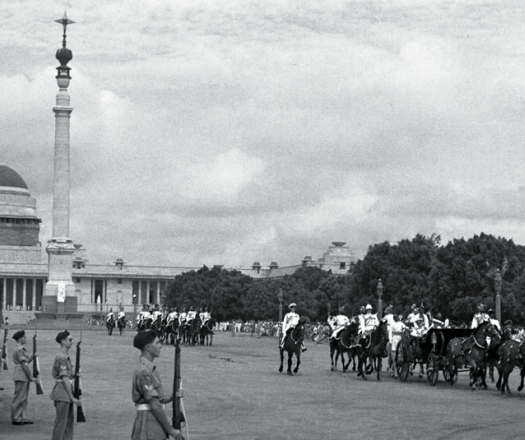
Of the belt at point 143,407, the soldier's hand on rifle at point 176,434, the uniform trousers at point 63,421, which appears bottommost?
the uniform trousers at point 63,421

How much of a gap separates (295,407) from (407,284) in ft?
208

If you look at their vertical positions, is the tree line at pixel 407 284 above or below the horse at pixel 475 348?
above

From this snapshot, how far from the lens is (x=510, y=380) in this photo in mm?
36562

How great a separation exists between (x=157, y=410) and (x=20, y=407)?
985cm

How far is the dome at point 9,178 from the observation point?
176625mm

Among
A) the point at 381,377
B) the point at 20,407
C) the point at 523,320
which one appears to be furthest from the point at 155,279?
the point at 20,407

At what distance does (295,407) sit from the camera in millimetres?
25016

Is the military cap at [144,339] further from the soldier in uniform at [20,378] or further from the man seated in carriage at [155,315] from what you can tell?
the man seated in carriage at [155,315]

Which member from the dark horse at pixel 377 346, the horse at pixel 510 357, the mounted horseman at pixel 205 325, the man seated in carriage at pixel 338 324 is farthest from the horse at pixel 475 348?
the mounted horseman at pixel 205 325

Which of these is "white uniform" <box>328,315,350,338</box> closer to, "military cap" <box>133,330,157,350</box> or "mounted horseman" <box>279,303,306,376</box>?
"mounted horseman" <box>279,303,306,376</box>

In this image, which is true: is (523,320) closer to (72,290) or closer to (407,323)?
(407,323)

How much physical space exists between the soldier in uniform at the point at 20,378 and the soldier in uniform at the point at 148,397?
821cm

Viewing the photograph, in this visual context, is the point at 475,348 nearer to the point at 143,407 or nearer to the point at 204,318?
the point at 143,407

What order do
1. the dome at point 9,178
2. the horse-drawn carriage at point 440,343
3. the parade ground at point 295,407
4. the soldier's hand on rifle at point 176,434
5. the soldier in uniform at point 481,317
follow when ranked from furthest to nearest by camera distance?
1. the dome at point 9,178
2. the horse-drawn carriage at point 440,343
3. the soldier in uniform at point 481,317
4. the parade ground at point 295,407
5. the soldier's hand on rifle at point 176,434
